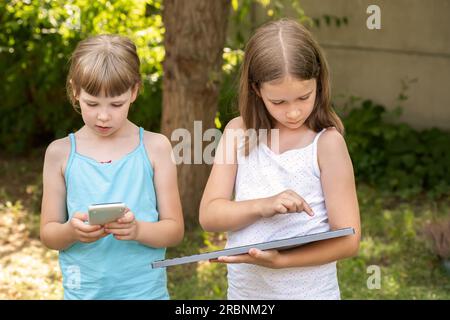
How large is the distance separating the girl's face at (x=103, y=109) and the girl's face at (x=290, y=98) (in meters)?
0.40

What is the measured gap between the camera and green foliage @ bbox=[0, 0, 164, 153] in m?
5.90

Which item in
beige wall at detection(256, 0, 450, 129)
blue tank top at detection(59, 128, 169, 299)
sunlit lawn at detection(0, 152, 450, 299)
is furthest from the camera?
beige wall at detection(256, 0, 450, 129)

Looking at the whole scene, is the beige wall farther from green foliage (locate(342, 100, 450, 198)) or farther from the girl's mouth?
the girl's mouth

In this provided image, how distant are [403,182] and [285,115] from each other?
432 centimetres

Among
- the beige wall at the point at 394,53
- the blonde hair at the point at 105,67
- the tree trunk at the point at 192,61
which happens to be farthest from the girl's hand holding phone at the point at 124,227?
the beige wall at the point at 394,53

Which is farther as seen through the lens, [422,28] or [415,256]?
[422,28]

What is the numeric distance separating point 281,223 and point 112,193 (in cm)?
50

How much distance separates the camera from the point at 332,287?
251cm

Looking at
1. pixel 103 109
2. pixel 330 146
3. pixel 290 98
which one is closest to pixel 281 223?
pixel 330 146

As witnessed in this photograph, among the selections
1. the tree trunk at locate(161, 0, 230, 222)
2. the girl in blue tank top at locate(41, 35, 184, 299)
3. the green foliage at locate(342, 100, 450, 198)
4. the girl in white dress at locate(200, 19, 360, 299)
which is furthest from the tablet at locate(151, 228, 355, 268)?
the green foliage at locate(342, 100, 450, 198)

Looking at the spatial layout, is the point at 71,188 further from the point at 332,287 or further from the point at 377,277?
the point at 377,277

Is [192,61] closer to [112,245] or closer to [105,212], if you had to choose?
[112,245]

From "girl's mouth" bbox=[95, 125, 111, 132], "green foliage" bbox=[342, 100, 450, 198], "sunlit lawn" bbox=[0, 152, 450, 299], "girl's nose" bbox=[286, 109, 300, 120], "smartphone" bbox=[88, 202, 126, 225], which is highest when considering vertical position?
"girl's nose" bbox=[286, 109, 300, 120]
